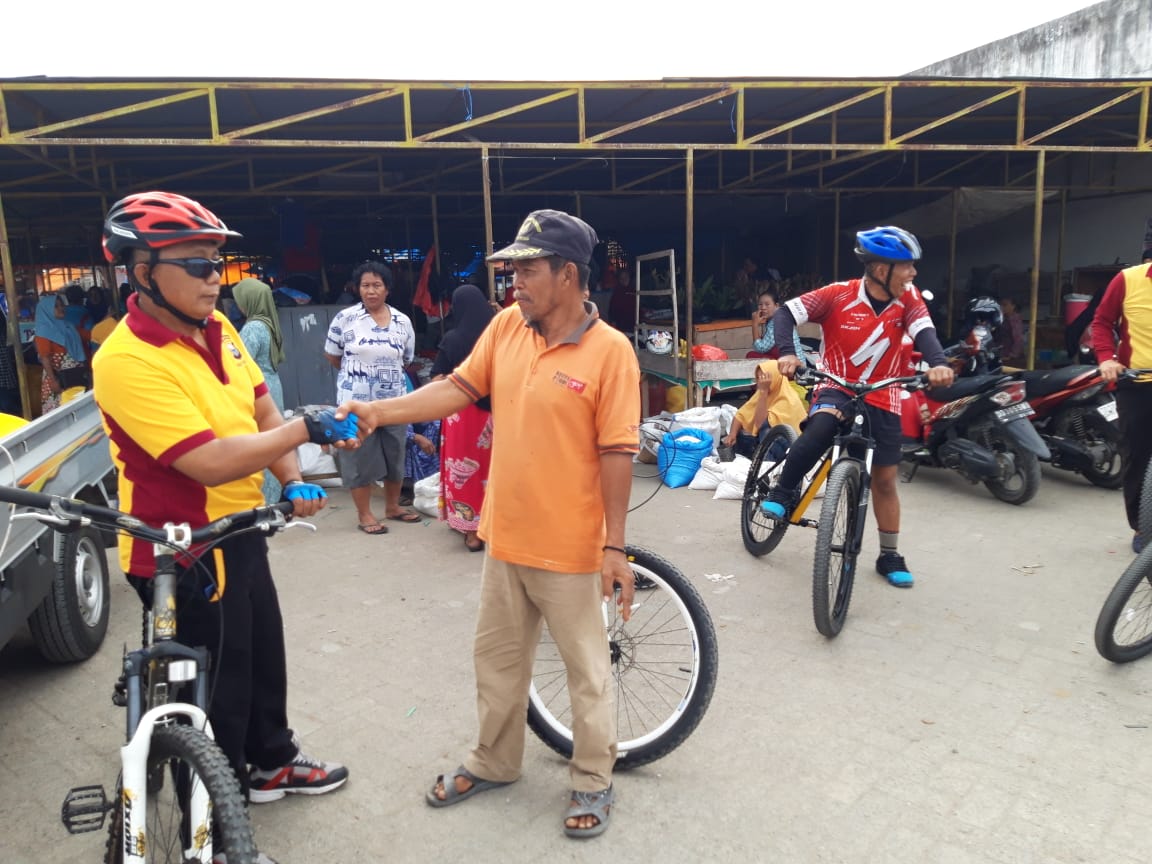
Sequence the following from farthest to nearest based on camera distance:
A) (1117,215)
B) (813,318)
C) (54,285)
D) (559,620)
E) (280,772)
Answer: (54,285) → (1117,215) → (813,318) → (280,772) → (559,620)

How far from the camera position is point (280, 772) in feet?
8.96

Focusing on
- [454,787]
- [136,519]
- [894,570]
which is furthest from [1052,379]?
[136,519]

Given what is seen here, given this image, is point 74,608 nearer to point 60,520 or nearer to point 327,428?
point 60,520

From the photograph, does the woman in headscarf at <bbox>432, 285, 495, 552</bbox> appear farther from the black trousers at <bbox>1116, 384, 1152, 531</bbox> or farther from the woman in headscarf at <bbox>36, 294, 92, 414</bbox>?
the woman in headscarf at <bbox>36, 294, 92, 414</bbox>

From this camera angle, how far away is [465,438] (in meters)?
5.11

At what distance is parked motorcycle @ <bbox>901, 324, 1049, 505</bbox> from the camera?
6.05 metres

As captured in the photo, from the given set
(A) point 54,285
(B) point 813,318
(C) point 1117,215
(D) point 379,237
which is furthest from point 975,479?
(A) point 54,285

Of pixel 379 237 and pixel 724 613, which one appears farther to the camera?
pixel 379 237

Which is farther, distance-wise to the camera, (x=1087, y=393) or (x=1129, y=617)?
(x=1087, y=393)

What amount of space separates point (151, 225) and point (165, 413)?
18.7 inches

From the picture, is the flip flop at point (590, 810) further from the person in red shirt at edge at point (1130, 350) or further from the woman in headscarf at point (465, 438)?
the person in red shirt at edge at point (1130, 350)

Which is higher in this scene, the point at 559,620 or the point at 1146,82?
the point at 1146,82

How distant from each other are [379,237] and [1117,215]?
10548 mm

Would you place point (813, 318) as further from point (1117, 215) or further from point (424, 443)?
point (1117, 215)
